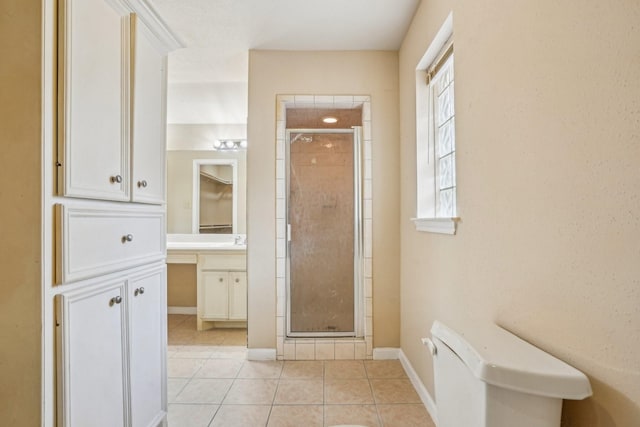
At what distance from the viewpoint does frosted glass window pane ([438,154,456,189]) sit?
70.4 inches

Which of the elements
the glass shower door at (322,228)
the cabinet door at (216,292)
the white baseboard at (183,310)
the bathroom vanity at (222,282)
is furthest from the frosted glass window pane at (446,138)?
the white baseboard at (183,310)

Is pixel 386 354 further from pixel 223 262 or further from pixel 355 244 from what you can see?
pixel 223 262

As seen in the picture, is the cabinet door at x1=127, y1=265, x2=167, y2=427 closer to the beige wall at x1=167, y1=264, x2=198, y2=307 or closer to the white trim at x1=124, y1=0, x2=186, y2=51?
the white trim at x1=124, y1=0, x2=186, y2=51

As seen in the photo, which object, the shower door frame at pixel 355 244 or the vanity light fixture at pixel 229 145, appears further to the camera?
the vanity light fixture at pixel 229 145

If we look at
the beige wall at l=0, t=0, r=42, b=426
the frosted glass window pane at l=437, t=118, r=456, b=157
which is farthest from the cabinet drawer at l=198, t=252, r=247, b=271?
the beige wall at l=0, t=0, r=42, b=426

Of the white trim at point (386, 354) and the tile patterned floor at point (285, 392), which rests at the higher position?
the white trim at point (386, 354)

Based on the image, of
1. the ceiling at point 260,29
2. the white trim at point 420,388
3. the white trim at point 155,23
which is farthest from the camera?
the ceiling at point 260,29

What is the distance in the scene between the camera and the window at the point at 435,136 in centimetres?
180

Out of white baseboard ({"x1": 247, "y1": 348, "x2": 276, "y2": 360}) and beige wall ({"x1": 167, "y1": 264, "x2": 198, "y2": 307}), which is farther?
beige wall ({"x1": 167, "y1": 264, "x2": 198, "y2": 307})

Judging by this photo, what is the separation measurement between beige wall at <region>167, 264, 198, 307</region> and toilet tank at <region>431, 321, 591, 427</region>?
10.8 feet

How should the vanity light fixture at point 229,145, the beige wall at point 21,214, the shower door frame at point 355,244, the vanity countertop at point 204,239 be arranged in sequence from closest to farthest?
1. the beige wall at point 21,214
2. the shower door frame at point 355,244
3. the vanity countertop at point 204,239
4. the vanity light fixture at point 229,145

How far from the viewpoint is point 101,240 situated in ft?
3.84

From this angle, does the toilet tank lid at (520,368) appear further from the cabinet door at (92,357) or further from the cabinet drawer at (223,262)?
the cabinet drawer at (223,262)

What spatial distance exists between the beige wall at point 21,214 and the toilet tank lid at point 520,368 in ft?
3.99
